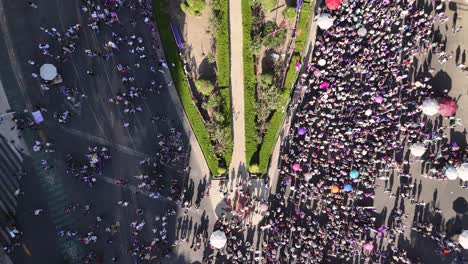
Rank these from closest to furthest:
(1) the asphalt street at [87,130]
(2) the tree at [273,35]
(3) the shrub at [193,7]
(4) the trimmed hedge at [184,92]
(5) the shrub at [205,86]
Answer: (3) the shrub at [193,7], (5) the shrub at [205,86], (2) the tree at [273,35], (1) the asphalt street at [87,130], (4) the trimmed hedge at [184,92]

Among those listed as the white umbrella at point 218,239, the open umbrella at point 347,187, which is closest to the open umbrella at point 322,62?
the open umbrella at point 347,187

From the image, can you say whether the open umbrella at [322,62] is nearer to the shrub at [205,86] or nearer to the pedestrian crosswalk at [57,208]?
the shrub at [205,86]

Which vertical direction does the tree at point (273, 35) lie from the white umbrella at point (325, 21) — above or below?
below

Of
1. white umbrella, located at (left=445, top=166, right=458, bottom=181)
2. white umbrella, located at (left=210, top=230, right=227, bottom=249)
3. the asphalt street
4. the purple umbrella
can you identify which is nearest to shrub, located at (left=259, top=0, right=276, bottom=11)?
the asphalt street

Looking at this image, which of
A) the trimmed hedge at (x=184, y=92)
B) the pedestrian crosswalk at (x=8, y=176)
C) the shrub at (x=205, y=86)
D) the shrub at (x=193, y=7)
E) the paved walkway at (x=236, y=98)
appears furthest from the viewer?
the paved walkway at (x=236, y=98)

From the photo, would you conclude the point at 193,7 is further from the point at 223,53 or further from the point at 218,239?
the point at 218,239

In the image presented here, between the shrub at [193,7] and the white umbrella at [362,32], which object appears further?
the white umbrella at [362,32]

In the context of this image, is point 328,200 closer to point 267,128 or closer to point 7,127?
point 267,128

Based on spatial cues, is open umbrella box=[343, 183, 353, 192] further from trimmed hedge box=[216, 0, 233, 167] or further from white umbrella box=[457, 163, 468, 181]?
trimmed hedge box=[216, 0, 233, 167]

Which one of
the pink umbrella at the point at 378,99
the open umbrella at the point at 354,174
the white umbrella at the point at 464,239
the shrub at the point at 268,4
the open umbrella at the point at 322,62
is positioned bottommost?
the white umbrella at the point at 464,239
